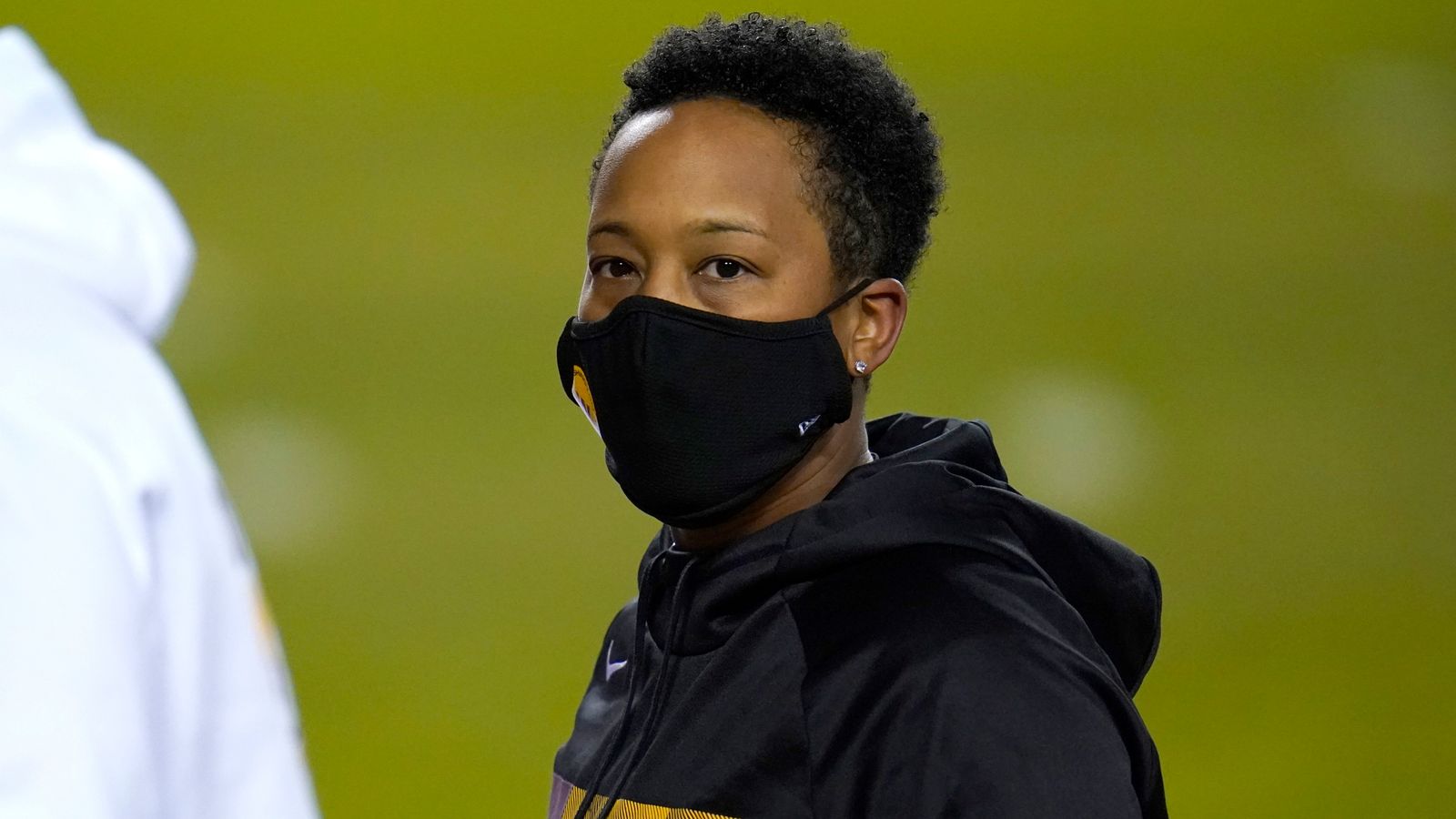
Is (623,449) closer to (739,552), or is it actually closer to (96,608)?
(739,552)

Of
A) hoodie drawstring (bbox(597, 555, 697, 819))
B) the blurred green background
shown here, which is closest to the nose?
hoodie drawstring (bbox(597, 555, 697, 819))

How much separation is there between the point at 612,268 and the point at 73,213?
737mm

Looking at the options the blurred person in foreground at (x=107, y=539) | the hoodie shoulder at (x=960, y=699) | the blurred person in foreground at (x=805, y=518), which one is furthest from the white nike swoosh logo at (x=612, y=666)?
the blurred person in foreground at (x=107, y=539)

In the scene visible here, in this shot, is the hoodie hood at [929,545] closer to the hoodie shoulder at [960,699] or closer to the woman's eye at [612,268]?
the hoodie shoulder at [960,699]

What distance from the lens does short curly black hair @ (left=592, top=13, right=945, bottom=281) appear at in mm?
1311

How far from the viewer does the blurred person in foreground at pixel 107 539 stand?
1.69 ft

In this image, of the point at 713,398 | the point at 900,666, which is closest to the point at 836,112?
the point at 713,398

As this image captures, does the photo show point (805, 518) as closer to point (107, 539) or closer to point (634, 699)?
point (634, 699)

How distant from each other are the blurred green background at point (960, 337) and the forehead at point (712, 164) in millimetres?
1468

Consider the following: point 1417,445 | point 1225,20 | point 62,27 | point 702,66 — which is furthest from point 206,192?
point 1417,445

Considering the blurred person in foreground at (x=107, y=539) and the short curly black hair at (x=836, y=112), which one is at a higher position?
the short curly black hair at (x=836, y=112)

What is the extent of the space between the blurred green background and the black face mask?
1515 millimetres

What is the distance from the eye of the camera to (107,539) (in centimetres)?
53

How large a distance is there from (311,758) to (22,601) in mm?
2347
